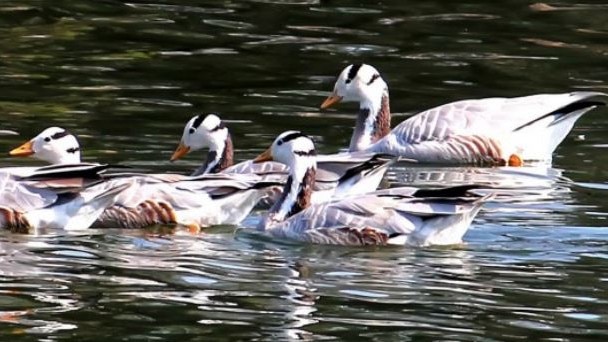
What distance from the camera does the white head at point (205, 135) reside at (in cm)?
1599

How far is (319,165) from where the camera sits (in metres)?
15.2

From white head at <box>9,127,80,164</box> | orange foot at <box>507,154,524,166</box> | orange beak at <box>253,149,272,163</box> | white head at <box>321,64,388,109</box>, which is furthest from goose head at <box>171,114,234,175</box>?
orange foot at <box>507,154,524,166</box>

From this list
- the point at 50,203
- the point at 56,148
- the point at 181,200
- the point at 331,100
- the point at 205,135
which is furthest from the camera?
the point at 331,100

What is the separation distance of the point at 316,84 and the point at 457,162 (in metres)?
3.38

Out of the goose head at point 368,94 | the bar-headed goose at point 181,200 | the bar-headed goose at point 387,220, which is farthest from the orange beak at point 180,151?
the goose head at point 368,94

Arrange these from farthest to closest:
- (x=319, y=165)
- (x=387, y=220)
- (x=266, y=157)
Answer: (x=319, y=165)
(x=266, y=157)
(x=387, y=220)

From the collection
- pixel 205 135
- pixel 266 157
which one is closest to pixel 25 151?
pixel 205 135

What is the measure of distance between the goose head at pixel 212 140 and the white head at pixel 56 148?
1088 mm

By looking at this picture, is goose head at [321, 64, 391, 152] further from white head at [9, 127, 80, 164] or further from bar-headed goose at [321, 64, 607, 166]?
white head at [9, 127, 80, 164]

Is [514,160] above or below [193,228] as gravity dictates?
below

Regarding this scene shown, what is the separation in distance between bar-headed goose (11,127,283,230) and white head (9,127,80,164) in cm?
91

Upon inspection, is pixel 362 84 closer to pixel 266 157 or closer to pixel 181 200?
pixel 266 157

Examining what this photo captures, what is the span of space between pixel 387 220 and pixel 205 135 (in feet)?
10.1

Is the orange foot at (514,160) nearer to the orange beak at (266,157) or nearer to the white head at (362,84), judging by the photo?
the white head at (362,84)
